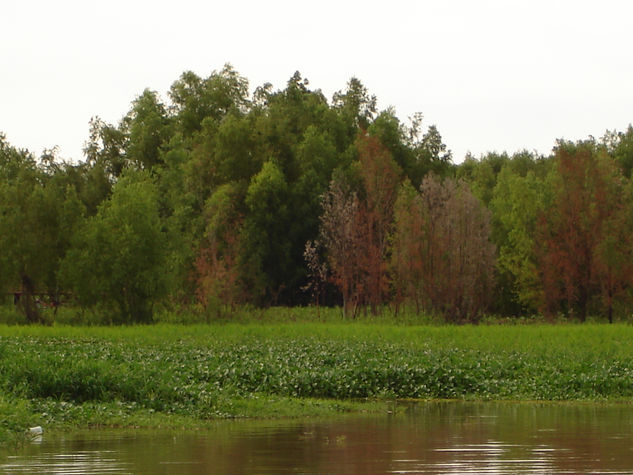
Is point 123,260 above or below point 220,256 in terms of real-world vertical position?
below

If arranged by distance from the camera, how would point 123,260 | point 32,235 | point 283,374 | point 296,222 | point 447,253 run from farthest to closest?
1. point 296,222
2. point 447,253
3. point 32,235
4. point 123,260
5. point 283,374

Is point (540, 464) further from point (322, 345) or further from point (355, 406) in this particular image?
point (322, 345)

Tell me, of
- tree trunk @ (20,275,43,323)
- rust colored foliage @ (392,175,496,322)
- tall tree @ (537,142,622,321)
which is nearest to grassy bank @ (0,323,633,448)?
rust colored foliage @ (392,175,496,322)

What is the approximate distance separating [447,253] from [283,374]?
1270 inches

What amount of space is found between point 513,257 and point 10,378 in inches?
1907

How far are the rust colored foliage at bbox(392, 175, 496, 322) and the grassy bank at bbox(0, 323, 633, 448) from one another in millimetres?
15106

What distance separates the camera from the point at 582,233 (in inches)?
2352

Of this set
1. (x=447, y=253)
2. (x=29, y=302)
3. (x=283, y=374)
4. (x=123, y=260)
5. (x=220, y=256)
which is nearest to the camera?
(x=283, y=374)

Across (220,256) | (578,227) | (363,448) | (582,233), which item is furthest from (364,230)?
(363,448)

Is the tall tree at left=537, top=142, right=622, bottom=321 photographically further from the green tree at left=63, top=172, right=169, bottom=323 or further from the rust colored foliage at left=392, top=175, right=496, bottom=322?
the green tree at left=63, top=172, right=169, bottom=323

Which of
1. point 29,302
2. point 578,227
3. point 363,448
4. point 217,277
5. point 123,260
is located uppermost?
point 578,227

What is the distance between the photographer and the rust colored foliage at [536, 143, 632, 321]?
192 ft

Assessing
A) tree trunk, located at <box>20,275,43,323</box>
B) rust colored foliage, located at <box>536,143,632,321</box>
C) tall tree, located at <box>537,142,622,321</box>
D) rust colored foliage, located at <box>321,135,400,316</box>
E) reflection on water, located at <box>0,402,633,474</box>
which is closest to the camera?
reflection on water, located at <box>0,402,633,474</box>

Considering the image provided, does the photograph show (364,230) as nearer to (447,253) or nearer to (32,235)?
(447,253)
